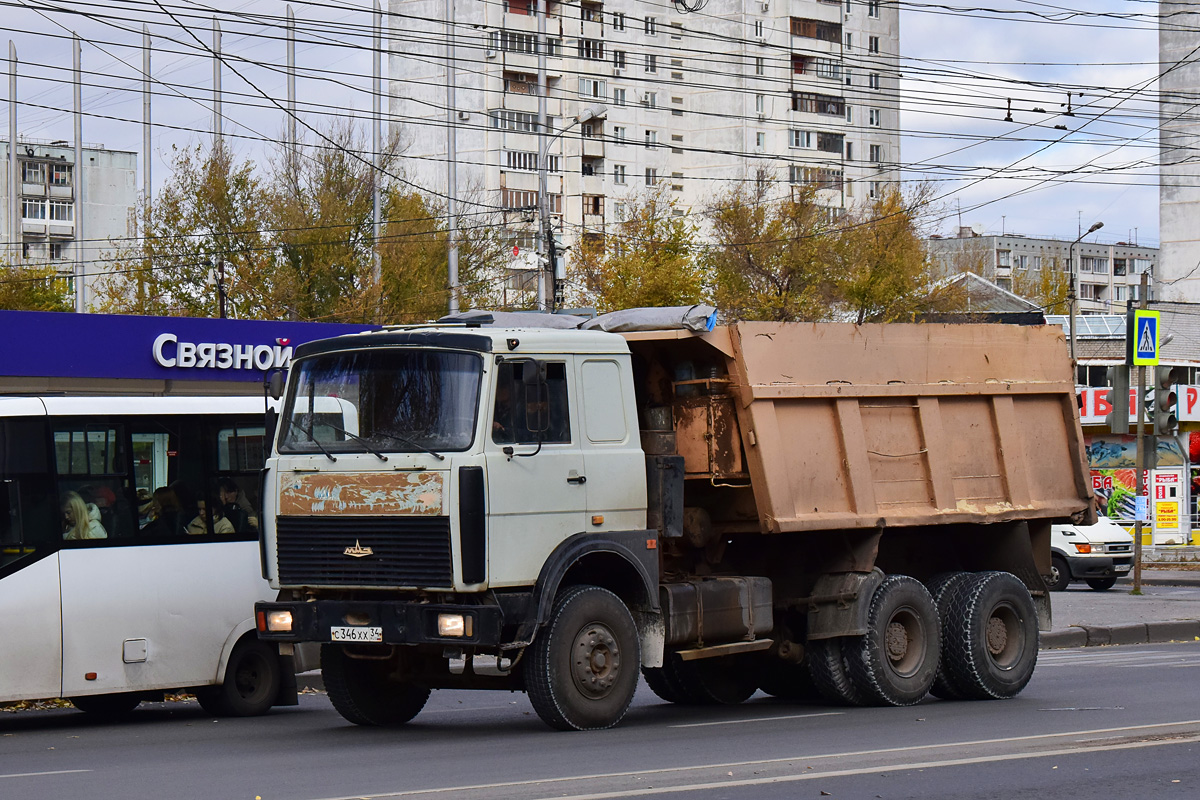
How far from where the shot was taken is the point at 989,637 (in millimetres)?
13422

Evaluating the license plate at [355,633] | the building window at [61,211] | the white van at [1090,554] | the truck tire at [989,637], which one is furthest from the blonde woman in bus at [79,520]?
the building window at [61,211]

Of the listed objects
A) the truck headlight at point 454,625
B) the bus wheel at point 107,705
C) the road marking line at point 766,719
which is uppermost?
the truck headlight at point 454,625

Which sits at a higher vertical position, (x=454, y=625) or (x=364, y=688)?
(x=454, y=625)

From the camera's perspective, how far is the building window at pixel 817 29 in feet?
330

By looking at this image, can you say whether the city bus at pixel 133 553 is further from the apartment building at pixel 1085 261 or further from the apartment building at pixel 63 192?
the apartment building at pixel 1085 261

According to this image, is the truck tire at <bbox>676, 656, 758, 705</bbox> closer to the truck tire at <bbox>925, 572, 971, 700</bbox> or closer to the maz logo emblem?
the truck tire at <bbox>925, 572, 971, 700</bbox>

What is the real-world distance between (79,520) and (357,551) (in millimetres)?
2797

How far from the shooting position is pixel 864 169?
103562 mm

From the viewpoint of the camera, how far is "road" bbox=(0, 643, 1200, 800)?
8.34 metres

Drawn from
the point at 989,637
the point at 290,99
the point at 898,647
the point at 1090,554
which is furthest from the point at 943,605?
the point at 290,99

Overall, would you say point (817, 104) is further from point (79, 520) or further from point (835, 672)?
point (79, 520)

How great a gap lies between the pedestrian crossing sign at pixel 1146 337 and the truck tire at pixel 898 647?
14418mm

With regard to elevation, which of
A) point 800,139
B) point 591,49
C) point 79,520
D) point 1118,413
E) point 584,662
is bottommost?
point 584,662

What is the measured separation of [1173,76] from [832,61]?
29.2 m
